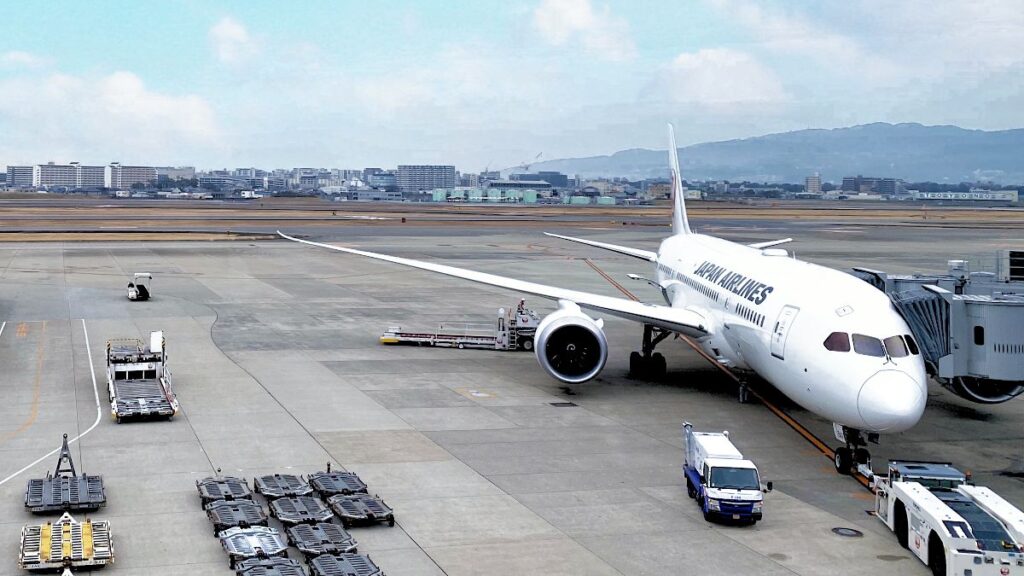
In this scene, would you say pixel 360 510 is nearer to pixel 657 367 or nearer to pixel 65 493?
pixel 65 493

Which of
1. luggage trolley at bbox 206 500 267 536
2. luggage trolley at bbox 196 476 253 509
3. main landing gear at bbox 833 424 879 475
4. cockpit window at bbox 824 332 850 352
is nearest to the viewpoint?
luggage trolley at bbox 206 500 267 536

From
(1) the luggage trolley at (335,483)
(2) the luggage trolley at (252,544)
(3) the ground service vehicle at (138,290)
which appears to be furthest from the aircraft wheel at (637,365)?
(3) the ground service vehicle at (138,290)

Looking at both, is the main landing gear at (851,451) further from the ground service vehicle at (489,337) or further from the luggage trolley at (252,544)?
the ground service vehicle at (489,337)

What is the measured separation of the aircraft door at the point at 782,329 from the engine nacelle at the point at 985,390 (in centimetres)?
412

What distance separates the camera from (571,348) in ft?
106

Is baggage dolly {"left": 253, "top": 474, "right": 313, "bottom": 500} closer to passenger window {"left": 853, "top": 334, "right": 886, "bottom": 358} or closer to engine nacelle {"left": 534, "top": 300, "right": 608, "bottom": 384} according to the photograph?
engine nacelle {"left": 534, "top": 300, "right": 608, "bottom": 384}

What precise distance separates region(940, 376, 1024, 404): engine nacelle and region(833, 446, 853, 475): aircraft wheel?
4.12m

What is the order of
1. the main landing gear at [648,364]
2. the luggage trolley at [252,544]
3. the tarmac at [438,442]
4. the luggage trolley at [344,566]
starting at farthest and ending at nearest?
the main landing gear at [648,364], the tarmac at [438,442], the luggage trolley at [252,544], the luggage trolley at [344,566]

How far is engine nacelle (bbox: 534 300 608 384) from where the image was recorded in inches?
1265

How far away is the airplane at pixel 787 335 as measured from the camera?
23281mm

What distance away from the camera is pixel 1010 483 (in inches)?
947

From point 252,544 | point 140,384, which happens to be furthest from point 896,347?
point 140,384

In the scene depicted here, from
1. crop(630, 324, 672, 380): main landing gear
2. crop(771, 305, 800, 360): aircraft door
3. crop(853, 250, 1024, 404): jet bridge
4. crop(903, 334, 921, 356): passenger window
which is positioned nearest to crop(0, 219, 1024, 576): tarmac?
crop(630, 324, 672, 380): main landing gear

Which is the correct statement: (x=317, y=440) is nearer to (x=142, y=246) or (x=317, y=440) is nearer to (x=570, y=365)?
(x=570, y=365)
